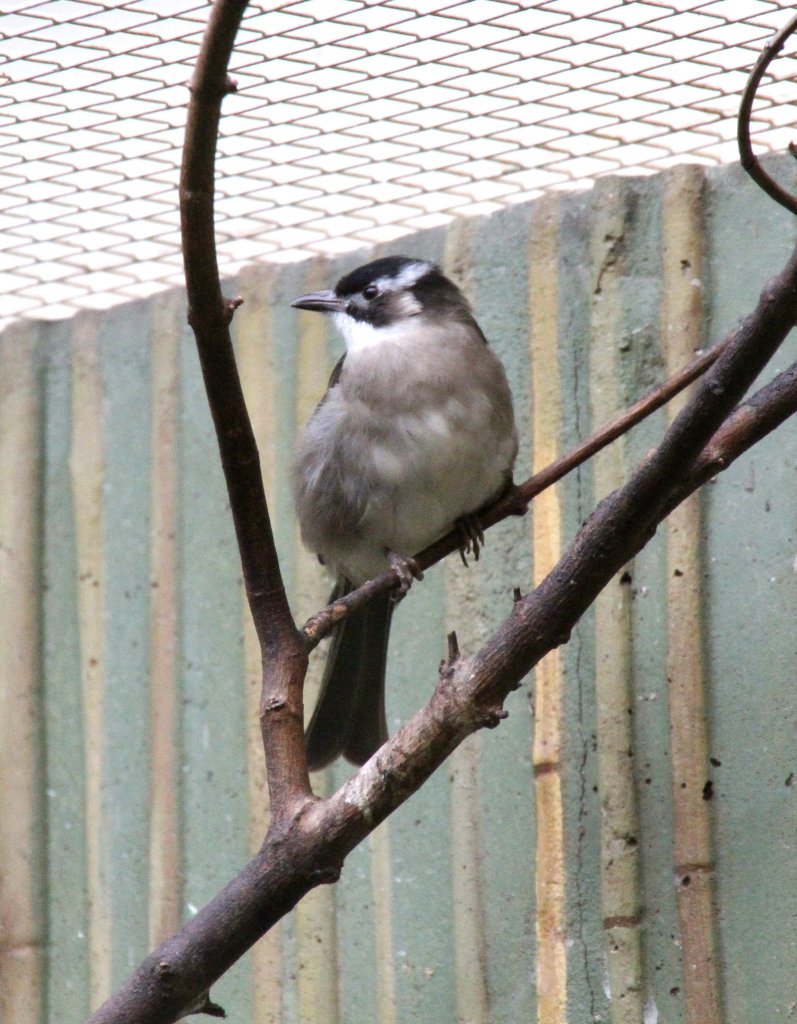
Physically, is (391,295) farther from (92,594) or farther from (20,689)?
(20,689)

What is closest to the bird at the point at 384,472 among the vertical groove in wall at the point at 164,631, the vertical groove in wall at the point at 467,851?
the vertical groove in wall at the point at 467,851

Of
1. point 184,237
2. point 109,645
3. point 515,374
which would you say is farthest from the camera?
point 109,645

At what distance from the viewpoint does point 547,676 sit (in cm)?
338

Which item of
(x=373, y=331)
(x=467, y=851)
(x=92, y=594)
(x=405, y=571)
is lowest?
(x=467, y=851)

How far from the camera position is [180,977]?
7.41 feet

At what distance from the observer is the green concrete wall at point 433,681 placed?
317cm

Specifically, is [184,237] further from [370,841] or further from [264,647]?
[370,841]

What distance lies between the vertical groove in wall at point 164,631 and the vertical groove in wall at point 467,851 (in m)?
0.76

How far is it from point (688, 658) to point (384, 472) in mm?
777

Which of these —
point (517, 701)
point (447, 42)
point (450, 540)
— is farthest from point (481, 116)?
point (517, 701)

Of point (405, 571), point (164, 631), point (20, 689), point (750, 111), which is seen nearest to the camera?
point (750, 111)

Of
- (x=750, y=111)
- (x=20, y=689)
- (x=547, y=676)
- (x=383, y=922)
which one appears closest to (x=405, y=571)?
(x=547, y=676)

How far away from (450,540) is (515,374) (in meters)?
0.54

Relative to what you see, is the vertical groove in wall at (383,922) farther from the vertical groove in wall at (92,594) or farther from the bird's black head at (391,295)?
the bird's black head at (391,295)
